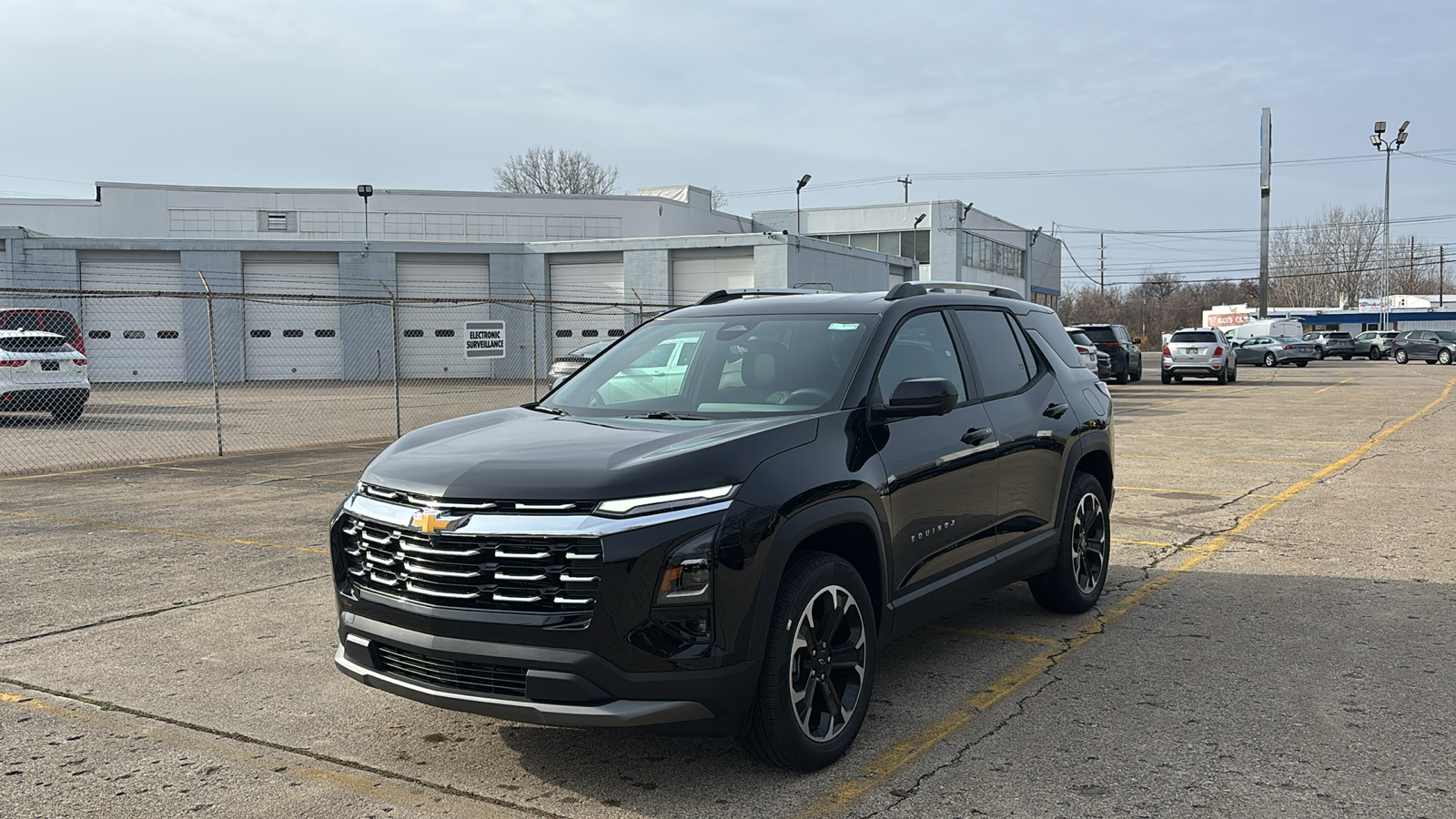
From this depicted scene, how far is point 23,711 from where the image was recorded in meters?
4.66

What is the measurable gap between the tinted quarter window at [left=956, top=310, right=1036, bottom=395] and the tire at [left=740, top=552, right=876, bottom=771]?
1.76 metres

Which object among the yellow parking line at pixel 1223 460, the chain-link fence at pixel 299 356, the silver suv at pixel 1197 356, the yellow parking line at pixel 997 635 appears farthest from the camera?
the silver suv at pixel 1197 356

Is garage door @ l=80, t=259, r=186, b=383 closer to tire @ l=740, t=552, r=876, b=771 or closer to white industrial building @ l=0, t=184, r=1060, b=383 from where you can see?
white industrial building @ l=0, t=184, r=1060, b=383

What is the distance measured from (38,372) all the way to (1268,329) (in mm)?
56183

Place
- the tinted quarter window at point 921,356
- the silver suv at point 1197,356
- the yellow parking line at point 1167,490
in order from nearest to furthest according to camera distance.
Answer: the tinted quarter window at point 921,356
the yellow parking line at point 1167,490
the silver suv at point 1197,356

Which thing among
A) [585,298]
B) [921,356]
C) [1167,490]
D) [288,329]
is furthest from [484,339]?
[288,329]

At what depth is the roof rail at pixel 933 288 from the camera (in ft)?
17.1

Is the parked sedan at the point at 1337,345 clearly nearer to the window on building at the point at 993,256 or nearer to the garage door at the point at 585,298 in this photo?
the window on building at the point at 993,256

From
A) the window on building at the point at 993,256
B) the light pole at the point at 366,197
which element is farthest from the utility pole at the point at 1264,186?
the light pole at the point at 366,197

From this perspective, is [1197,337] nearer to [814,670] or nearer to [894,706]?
[894,706]

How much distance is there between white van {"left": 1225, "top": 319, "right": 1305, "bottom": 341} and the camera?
56281mm

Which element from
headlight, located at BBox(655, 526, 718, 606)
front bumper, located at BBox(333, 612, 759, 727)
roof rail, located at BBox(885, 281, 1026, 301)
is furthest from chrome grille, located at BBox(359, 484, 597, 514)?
roof rail, located at BBox(885, 281, 1026, 301)

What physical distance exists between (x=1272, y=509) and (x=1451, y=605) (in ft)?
11.5

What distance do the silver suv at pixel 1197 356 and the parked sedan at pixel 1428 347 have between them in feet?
82.6
